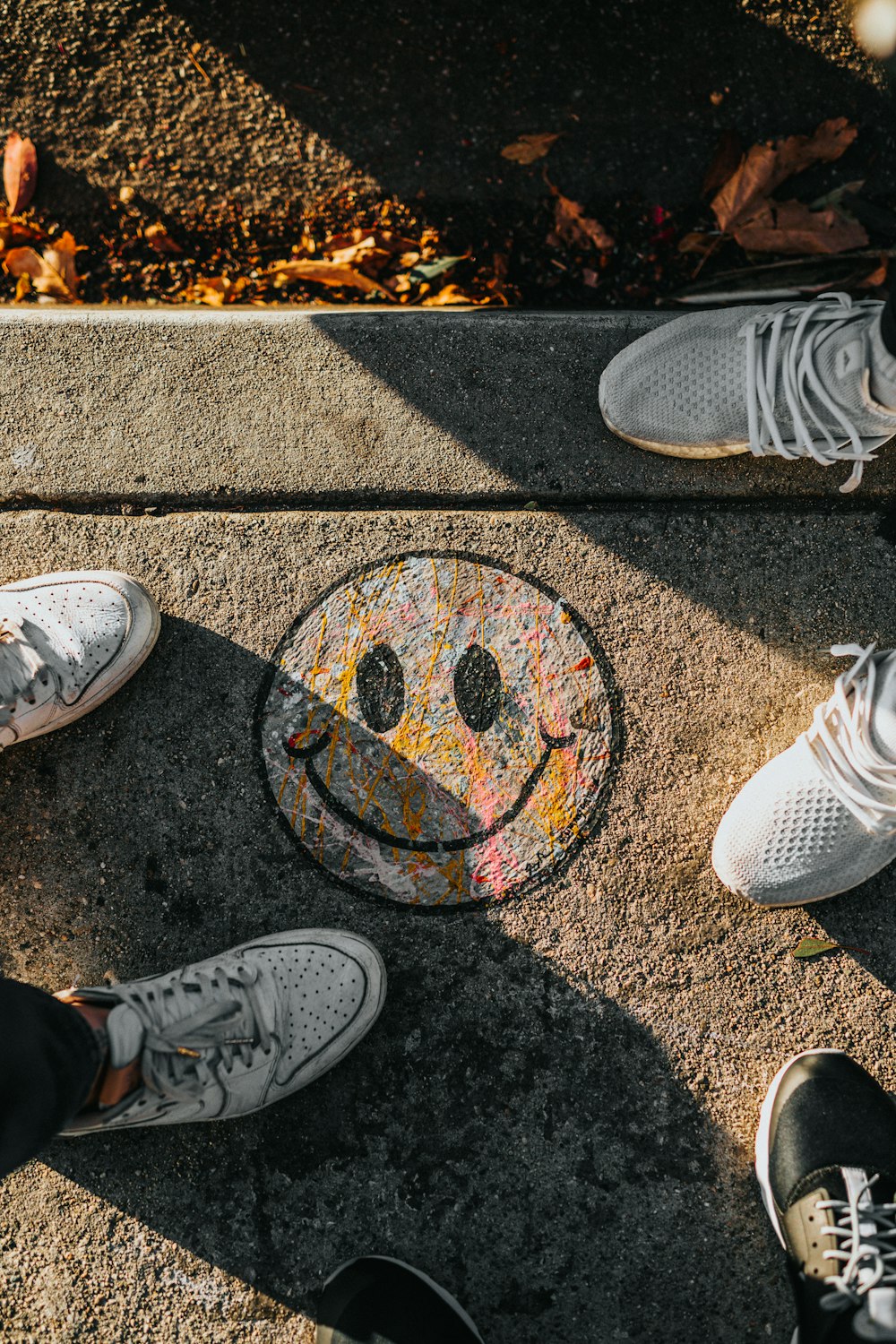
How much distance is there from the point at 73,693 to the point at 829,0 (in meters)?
2.58

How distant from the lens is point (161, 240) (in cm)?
206

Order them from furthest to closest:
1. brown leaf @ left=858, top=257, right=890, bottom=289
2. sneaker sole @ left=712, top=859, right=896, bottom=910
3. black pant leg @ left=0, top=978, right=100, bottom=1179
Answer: brown leaf @ left=858, top=257, right=890, bottom=289
sneaker sole @ left=712, top=859, right=896, bottom=910
black pant leg @ left=0, top=978, right=100, bottom=1179

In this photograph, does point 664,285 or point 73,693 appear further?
point 664,285

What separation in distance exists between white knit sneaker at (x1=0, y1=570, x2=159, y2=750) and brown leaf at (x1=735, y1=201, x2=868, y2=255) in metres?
1.76

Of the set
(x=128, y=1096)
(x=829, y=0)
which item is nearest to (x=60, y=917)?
(x=128, y=1096)

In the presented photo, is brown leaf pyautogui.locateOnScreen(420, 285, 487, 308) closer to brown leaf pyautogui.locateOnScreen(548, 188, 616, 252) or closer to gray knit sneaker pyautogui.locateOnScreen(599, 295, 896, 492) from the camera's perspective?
brown leaf pyautogui.locateOnScreen(548, 188, 616, 252)

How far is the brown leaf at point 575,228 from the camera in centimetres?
201

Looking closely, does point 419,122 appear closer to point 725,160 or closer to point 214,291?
point 214,291

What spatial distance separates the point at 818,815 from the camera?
5.52 feet

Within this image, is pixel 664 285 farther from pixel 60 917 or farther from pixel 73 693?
pixel 60 917

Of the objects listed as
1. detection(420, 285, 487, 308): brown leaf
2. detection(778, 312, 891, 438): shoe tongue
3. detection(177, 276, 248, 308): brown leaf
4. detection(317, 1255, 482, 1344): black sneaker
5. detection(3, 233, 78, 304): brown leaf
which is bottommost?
detection(317, 1255, 482, 1344): black sneaker

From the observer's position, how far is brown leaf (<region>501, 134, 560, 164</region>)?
80.0 inches

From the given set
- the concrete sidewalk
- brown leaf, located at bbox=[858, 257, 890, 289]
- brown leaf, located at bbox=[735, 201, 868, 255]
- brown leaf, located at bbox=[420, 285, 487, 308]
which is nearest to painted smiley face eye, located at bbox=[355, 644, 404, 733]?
the concrete sidewalk

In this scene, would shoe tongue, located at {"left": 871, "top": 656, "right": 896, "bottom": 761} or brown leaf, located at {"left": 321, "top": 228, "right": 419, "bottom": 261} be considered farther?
brown leaf, located at {"left": 321, "top": 228, "right": 419, "bottom": 261}
